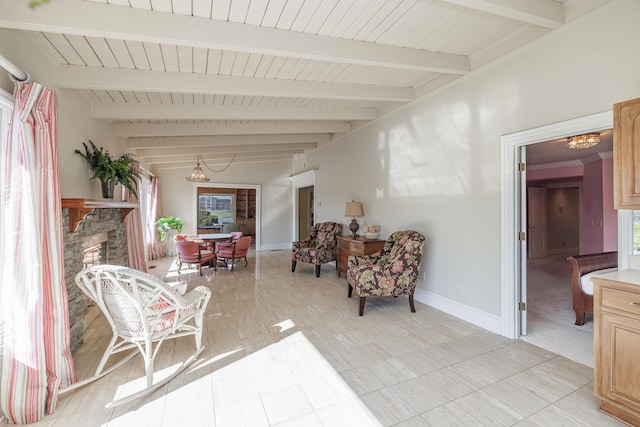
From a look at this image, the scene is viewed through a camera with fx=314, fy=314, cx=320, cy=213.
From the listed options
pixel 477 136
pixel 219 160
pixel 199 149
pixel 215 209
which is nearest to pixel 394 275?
pixel 477 136

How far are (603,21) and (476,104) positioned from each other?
1.13 meters

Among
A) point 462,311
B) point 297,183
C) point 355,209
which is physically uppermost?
point 297,183

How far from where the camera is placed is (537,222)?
27.8 ft

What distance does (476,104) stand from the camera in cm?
338

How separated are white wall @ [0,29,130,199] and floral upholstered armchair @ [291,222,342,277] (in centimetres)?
333

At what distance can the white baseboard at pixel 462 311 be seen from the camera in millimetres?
3263

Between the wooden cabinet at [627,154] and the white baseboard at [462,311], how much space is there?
5.48 feet

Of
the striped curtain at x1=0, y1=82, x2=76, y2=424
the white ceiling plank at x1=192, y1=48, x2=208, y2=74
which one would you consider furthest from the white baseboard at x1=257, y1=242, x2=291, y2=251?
the striped curtain at x1=0, y1=82, x2=76, y2=424

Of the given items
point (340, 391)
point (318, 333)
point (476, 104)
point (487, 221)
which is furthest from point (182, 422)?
point (476, 104)

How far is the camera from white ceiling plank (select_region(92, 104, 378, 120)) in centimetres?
375

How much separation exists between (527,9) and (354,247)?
358 centimetres

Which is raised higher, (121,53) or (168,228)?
(121,53)

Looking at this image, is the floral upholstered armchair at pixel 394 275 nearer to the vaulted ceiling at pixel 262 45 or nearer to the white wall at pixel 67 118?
the vaulted ceiling at pixel 262 45

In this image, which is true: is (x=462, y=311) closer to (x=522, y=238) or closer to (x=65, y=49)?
(x=522, y=238)
